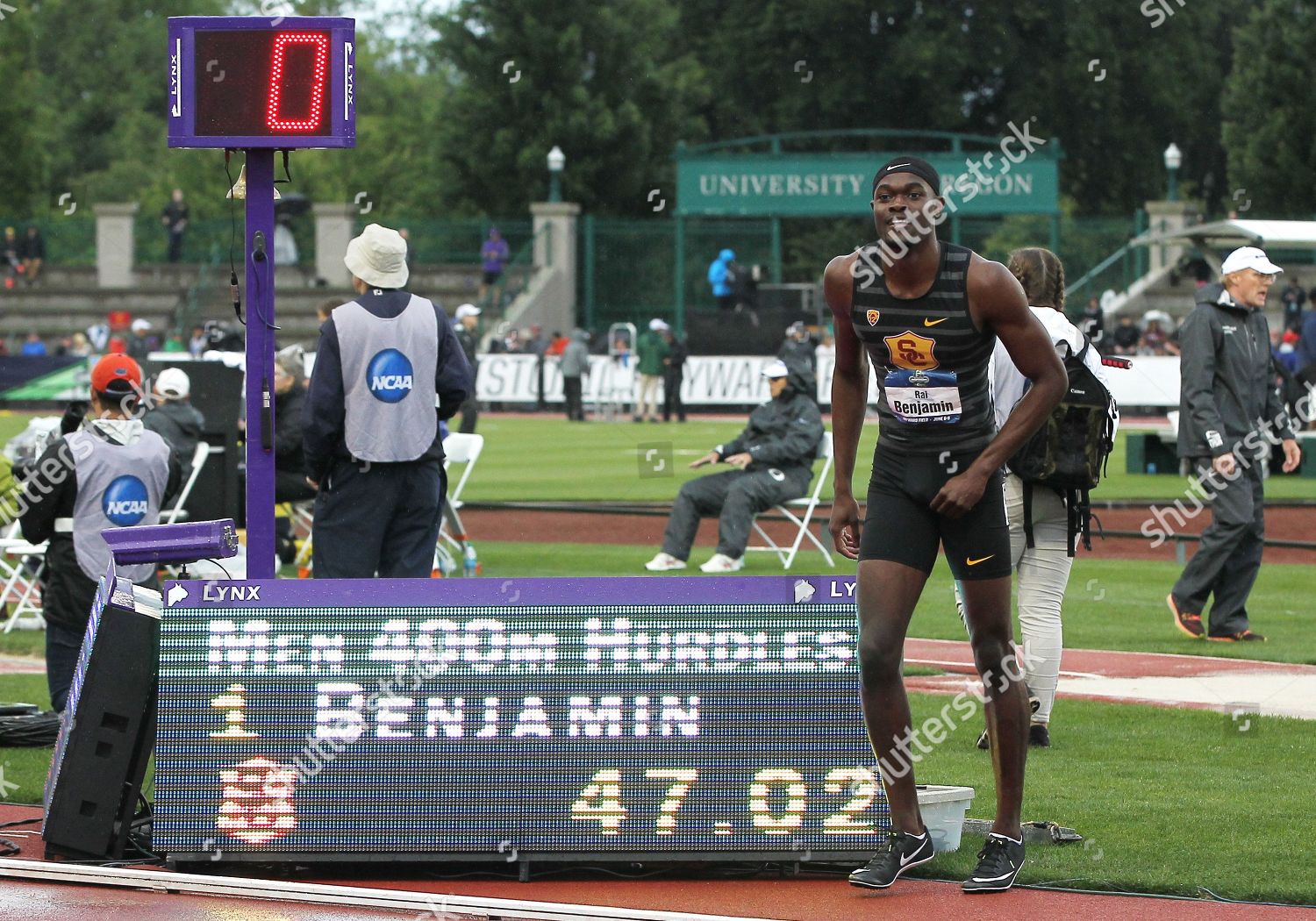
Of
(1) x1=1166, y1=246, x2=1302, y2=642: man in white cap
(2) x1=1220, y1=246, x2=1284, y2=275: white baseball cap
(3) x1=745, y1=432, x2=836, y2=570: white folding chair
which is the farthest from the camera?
(3) x1=745, y1=432, x2=836, y2=570: white folding chair

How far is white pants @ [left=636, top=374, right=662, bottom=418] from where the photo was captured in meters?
36.2

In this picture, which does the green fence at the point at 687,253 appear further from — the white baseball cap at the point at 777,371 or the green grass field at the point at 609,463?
the white baseball cap at the point at 777,371

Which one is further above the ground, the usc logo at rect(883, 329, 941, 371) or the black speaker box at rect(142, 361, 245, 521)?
the usc logo at rect(883, 329, 941, 371)

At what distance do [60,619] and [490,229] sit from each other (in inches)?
1437

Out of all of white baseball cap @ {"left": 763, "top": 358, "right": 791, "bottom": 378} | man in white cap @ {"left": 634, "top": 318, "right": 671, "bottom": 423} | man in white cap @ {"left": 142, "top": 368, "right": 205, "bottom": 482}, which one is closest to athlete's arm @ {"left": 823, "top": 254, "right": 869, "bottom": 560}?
man in white cap @ {"left": 142, "top": 368, "right": 205, "bottom": 482}

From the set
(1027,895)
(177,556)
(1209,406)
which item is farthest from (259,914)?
(1209,406)

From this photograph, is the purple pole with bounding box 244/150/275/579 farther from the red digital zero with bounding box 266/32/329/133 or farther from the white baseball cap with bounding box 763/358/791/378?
the white baseball cap with bounding box 763/358/791/378

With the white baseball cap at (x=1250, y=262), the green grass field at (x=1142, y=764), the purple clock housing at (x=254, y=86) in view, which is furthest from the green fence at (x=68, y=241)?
the purple clock housing at (x=254, y=86)

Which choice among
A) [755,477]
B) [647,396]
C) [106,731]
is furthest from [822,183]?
[106,731]

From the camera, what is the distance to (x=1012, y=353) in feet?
20.4

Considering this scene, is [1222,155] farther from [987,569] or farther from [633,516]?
[987,569]

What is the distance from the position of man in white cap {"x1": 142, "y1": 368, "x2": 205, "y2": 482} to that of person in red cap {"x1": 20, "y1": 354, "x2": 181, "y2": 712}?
16.9 feet

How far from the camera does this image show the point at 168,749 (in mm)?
6223

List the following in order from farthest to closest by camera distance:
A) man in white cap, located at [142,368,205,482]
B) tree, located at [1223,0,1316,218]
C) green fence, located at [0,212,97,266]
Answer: tree, located at [1223,0,1316,218] → green fence, located at [0,212,97,266] → man in white cap, located at [142,368,205,482]
